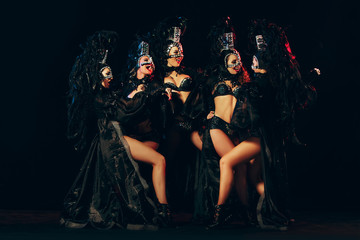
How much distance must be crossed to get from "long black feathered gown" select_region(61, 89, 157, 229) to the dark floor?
0.19 metres

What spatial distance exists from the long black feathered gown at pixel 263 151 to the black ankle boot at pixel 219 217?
22 centimetres

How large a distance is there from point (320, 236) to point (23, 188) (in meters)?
3.81

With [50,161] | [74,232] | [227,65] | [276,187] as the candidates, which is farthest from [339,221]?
[50,161]

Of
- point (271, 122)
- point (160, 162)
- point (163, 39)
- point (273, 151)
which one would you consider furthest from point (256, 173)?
point (163, 39)

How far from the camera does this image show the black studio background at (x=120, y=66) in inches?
330

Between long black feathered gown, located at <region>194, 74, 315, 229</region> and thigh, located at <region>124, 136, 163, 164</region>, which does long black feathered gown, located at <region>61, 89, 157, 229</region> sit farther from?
long black feathered gown, located at <region>194, 74, 315, 229</region>

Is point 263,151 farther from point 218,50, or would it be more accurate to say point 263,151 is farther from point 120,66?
point 120,66

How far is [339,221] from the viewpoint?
7398 mm

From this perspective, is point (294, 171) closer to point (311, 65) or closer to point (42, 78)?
point (311, 65)

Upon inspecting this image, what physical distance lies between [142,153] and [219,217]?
38.7 inches

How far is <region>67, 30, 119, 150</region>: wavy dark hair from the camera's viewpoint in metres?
7.25

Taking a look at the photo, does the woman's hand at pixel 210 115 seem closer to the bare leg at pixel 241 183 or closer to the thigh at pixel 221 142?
the thigh at pixel 221 142

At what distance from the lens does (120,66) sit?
28.3 feet

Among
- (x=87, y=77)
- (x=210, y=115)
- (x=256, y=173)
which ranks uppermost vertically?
(x=87, y=77)
